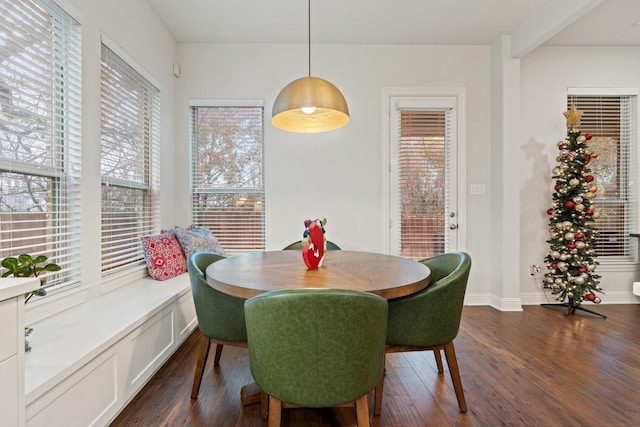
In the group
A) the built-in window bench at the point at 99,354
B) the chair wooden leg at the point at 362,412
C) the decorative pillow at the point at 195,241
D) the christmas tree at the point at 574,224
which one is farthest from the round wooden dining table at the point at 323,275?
the christmas tree at the point at 574,224

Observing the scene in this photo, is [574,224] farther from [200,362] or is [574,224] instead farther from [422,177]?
[200,362]

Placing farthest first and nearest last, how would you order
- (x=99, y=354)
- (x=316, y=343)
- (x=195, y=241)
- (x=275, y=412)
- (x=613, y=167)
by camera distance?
1. (x=613, y=167)
2. (x=195, y=241)
3. (x=99, y=354)
4. (x=275, y=412)
5. (x=316, y=343)

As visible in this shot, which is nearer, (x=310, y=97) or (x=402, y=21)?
(x=310, y=97)

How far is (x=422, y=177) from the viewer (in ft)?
12.1

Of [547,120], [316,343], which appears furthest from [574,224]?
[316,343]

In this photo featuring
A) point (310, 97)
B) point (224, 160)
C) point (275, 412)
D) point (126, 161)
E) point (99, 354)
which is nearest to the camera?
point (275, 412)

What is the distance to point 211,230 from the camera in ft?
12.0

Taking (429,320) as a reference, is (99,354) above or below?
below

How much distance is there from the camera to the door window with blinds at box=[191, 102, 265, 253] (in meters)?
3.62

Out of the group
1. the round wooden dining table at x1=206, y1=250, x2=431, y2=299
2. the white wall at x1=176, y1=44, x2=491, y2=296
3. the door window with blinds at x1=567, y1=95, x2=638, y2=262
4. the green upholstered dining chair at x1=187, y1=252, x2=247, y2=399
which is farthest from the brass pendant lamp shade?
the door window with blinds at x1=567, y1=95, x2=638, y2=262

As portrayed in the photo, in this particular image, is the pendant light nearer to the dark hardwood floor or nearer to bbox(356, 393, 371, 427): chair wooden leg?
bbox(356, 393, 371, 427): chair wooden leg

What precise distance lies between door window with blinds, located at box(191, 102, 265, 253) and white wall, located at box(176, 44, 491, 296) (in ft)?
0.39

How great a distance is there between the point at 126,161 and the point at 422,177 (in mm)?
3018

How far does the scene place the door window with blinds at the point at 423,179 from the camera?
368cm
